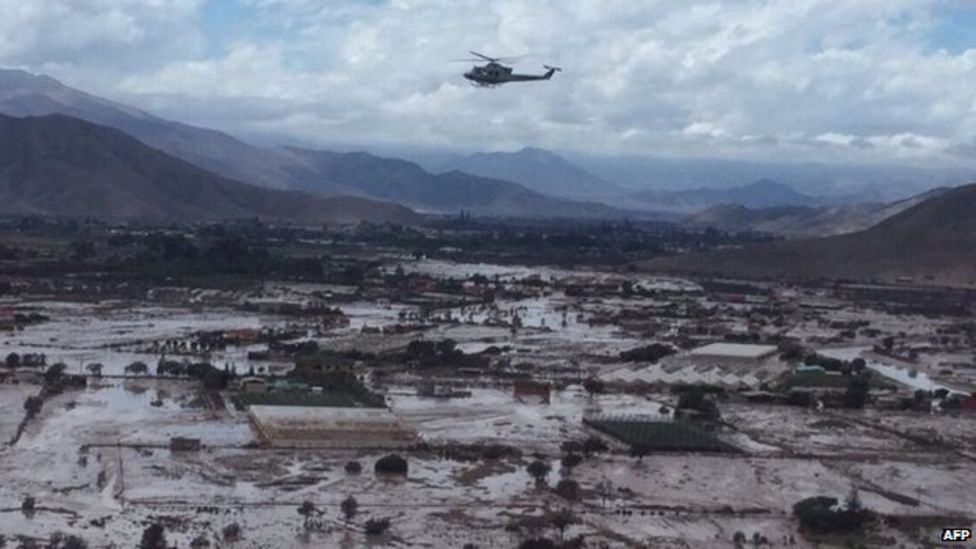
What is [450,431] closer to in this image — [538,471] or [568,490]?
[538,471]

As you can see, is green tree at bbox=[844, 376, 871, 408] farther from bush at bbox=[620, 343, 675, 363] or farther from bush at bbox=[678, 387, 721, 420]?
bush at bbox=[620, 343, 675, 363]

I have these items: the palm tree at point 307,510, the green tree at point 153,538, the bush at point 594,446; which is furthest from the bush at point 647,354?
the green tree at point 153,538

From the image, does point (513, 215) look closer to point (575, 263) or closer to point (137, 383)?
point (575, 263)

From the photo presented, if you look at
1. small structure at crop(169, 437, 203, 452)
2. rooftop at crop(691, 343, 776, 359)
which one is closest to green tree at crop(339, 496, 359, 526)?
small structure at crop(169, 437, 203, 452)

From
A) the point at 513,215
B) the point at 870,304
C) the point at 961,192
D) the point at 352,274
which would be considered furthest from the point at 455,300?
the point at 513,215

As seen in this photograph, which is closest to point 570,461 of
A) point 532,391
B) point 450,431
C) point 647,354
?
point 450,431

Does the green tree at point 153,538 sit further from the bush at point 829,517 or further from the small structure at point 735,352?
the small structure at point 735,352
